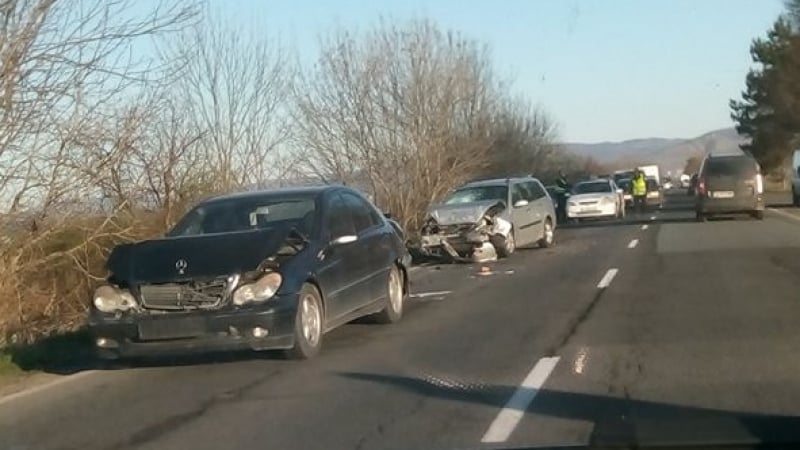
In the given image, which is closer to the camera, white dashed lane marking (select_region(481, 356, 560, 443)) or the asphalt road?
white dashed lane marking (select_region(481, 356, 560, 443))

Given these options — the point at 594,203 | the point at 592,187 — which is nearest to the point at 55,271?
the point at 594,203

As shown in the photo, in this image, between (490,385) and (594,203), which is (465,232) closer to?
(490,385)

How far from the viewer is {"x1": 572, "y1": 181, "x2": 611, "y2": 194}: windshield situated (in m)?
43.6

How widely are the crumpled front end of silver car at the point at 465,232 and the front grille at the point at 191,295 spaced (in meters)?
13.6

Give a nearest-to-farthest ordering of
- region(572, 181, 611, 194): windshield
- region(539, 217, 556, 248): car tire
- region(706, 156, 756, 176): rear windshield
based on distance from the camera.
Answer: region(539, 217, 556, 248): car tire, region(706, 156, 756, 176): rear windshield, region(572, 181, 611, 194): windshield

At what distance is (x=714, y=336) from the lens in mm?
12461

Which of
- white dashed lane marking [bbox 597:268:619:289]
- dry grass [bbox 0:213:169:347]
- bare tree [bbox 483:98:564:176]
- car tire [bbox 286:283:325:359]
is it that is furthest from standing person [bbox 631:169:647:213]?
car tire [bbox 286:283:325:359]

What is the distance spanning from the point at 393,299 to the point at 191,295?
141 inches

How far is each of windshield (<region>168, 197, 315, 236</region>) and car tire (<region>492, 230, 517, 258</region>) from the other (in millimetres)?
12192

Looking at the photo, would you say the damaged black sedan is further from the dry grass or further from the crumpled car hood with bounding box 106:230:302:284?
the dry grass

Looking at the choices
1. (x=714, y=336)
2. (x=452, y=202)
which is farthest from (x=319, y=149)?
(x=714, y=336)

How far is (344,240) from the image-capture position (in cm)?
1330

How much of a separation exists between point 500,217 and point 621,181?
33.7 metres

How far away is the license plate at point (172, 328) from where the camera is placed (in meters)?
11.7
